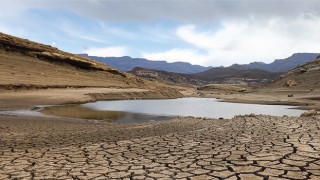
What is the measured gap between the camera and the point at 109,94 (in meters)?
43.7

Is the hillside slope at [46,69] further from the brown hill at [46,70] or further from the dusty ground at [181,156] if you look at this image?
the dusty ground at [181,156]

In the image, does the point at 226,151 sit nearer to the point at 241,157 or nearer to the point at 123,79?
the point at 241,157

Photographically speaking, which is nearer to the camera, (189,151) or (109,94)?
(189,151)

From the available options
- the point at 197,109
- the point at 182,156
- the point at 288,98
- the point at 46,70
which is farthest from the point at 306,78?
the point at 182,156

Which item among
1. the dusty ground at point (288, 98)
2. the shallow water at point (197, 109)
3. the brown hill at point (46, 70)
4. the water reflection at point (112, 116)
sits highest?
the brown hill at point (46, 70)

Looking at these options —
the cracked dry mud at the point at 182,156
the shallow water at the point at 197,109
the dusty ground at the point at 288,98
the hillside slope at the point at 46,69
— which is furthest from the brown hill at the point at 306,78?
the cracked dry mud at the point at 182,156

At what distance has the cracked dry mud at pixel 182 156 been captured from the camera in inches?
222

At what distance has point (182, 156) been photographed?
278 inches

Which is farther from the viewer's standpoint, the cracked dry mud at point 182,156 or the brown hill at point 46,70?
the brown hill at point 46,70

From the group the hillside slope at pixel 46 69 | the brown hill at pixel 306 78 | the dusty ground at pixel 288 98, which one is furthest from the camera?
the brown hill at pixel 306 78

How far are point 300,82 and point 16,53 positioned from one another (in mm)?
51902

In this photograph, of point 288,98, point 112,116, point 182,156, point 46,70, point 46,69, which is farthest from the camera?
point 46,69

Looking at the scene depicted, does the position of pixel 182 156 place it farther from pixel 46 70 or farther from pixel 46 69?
pixel 46 69

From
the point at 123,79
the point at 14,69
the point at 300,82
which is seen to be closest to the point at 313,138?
the point at 14,69
